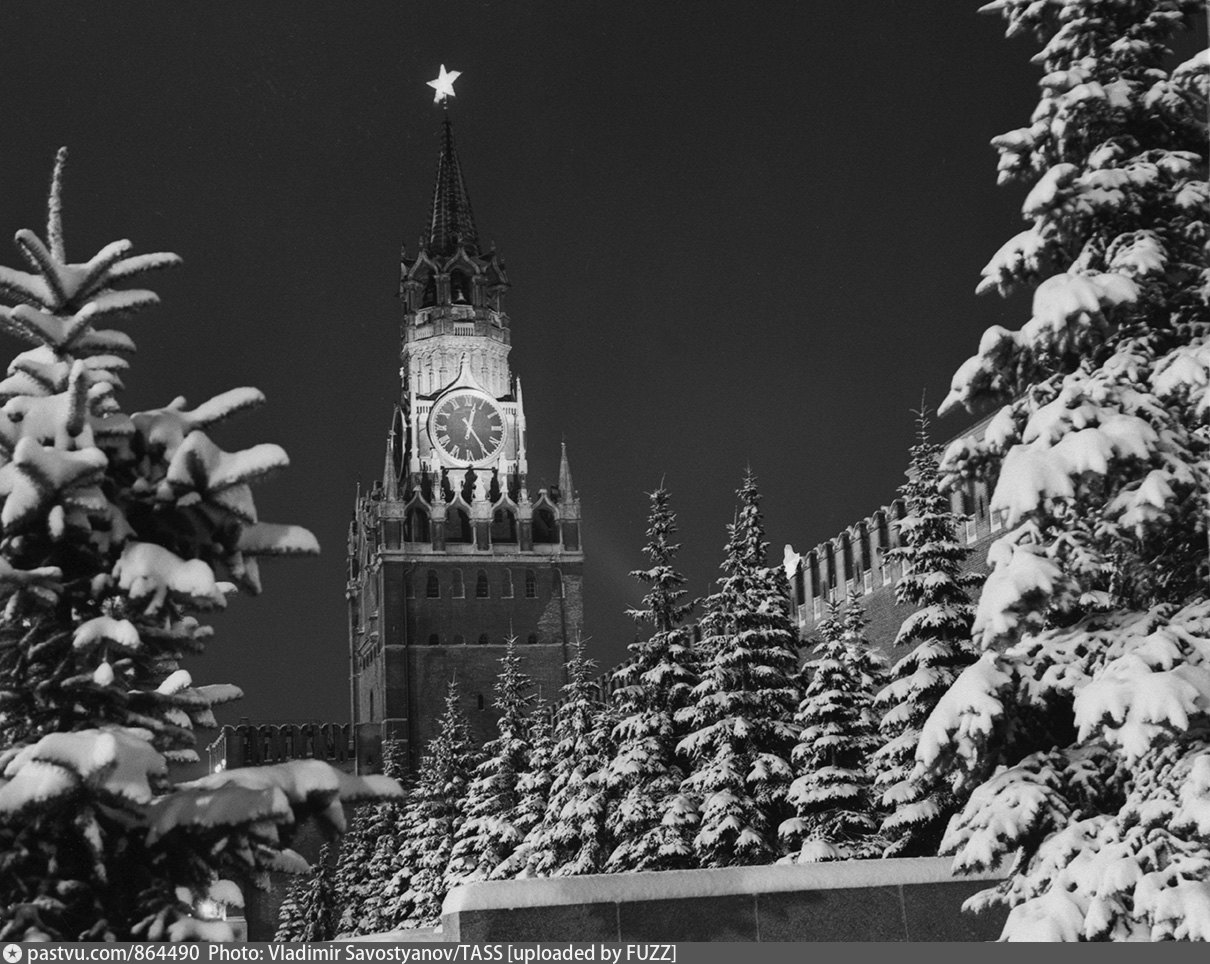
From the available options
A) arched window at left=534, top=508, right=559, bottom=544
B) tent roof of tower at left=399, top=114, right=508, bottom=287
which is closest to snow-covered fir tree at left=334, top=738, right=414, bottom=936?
arched window at left=534, top=508, right=559, bottom=544

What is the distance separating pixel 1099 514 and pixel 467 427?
3274 inches

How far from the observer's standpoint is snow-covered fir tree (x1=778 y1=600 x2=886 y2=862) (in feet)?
78.9

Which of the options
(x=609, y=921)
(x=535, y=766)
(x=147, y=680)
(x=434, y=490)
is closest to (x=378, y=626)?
(x=434, y=490)

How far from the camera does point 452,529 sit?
87188mm

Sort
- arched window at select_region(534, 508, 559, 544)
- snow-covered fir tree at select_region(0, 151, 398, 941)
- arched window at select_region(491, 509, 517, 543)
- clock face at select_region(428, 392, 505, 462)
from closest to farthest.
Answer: snow-covered fir tree at select_region(0, 151, 398, 941), arched window at select_region(491, 509, 517, 543), arched window at select_region(534, 508, 559, 544), clock face at select_region(428, 392, 505, 462)

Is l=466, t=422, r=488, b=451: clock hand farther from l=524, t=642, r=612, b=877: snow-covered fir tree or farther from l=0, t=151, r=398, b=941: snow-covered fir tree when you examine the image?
l=0, t=151, r=398, b=941: snow-covered fir tree

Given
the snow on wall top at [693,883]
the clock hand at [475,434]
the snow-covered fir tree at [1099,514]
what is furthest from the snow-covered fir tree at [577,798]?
the clock hand at [475,434]

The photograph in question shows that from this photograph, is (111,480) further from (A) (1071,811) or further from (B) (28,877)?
(A) (1071,811)

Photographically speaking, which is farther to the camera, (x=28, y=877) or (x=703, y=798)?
(x=703, y=798)

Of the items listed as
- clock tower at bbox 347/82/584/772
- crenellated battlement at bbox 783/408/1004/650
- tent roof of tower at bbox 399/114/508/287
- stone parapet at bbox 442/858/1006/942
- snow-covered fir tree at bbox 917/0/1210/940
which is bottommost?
stone parapet at bbox 442/858/1006/942

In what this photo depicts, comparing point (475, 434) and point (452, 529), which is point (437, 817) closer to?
point (452, 529)

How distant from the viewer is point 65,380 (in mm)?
6398

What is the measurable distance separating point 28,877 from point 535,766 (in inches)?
1250

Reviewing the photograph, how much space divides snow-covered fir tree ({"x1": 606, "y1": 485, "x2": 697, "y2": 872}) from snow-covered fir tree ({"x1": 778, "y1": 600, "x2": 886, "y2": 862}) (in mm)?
2318
